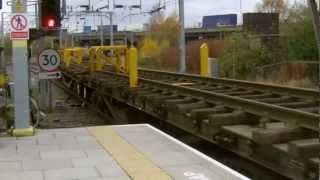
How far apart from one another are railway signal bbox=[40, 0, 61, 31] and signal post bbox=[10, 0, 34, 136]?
3.82 ft

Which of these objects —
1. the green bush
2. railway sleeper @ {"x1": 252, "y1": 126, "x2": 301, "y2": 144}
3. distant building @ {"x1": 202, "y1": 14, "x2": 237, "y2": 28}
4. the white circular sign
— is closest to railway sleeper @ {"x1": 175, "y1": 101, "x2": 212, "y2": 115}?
railway sleeper @ {"x1": 252, "y1": 126, "x2": 301, "y2": 144}

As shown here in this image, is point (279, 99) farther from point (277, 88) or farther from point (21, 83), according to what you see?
point (21, 83)

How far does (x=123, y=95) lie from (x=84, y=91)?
33.3ft

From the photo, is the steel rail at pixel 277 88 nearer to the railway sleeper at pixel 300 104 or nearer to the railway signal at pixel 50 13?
the railway sleeper at pixel 300 104

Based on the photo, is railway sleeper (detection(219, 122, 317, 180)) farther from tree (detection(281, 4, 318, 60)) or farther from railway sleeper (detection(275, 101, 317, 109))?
tree (detection(281, 4, 318, 60))

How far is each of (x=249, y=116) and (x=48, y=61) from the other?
419 inches

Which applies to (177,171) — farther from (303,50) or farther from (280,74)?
(303,50)

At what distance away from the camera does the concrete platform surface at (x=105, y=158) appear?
7.18m

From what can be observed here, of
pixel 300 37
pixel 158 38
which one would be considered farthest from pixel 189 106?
pixel 158 38

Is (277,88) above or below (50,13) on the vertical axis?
below

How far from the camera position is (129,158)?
8.23m

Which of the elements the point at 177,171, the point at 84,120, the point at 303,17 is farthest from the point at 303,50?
the point at 177,171

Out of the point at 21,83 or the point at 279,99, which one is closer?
the point at 21,83

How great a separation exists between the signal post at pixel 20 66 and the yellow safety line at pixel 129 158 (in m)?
1.19
